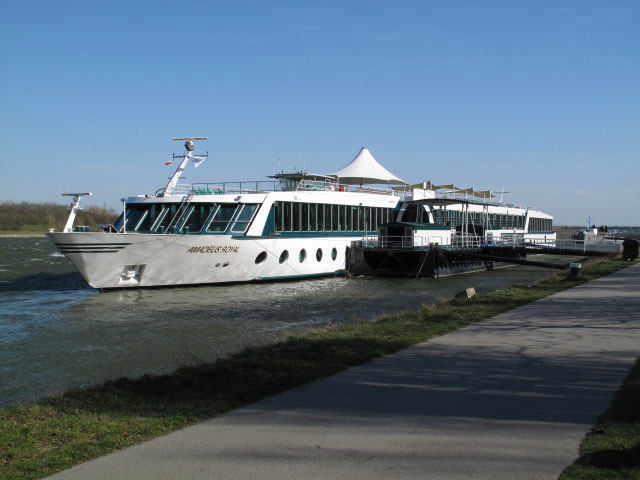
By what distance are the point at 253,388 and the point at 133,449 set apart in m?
2.32

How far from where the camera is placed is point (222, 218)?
29000mm

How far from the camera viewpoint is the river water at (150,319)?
504 inches

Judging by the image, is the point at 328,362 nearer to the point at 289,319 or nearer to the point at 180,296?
the point at 289,319

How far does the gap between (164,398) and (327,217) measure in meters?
27.6

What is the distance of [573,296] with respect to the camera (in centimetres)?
1805

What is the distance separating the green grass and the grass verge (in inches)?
146

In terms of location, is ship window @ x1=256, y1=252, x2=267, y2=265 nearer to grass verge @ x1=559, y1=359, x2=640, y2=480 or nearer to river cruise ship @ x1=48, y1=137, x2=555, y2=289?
river cruise ship @ x1=48, y1=137, x2=555, y2=289

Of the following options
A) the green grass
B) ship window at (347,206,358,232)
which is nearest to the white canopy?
ship window at (347,206,358,232)

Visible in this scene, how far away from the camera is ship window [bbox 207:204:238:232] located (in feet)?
93.9

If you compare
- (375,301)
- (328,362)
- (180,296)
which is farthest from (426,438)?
(180,296)

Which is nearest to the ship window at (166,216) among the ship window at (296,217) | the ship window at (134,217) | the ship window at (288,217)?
the ship window at (134,217)

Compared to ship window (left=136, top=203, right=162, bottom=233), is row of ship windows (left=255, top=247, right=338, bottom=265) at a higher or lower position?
lower

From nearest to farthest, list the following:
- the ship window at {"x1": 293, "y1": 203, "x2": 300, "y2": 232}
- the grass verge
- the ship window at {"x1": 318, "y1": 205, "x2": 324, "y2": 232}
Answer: the grass verge
the ship window at {"x1": 293, "y1": 203, "x2": 300, "y2": 232}
the ship window at {"x1": 318, "y1": 205, "x2": 324, "y2": 232}

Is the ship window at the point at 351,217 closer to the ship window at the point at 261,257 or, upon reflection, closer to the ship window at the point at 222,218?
the ship window at the point at 261,257
